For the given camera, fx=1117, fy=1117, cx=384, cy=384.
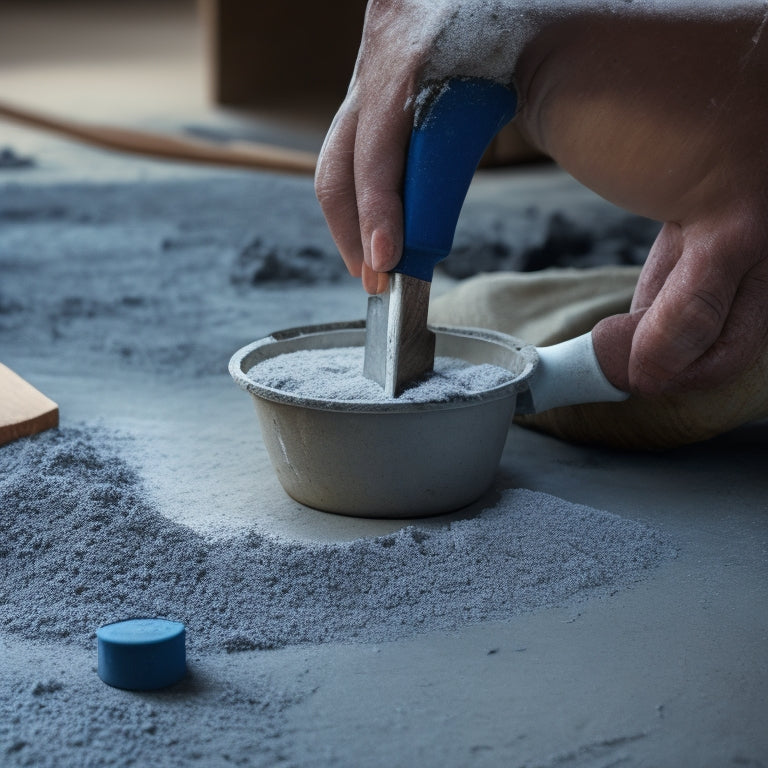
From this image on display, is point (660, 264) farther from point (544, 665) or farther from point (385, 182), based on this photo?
point (544, 665)

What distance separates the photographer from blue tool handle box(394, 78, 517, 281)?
4.04 feet

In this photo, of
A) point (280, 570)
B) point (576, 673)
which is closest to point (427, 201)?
point (280, 570)

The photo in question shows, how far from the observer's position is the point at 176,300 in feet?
7.40

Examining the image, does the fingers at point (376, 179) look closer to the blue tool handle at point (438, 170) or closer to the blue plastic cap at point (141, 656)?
the blue tool handle at point (438, 170)

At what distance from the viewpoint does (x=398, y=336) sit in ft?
4.13

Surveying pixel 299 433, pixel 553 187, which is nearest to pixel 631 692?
pixel 299 433

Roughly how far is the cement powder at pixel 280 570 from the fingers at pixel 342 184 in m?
0.35

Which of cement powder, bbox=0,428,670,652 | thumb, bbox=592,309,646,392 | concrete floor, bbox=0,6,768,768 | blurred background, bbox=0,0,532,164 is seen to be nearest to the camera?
concrete floor, bbox=0,6,768,768

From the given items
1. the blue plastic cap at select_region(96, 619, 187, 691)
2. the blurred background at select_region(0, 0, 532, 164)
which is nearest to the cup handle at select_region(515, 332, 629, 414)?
the blue plastic cap at select_region(96, 619, 187, 691)

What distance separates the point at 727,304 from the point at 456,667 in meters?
0.59

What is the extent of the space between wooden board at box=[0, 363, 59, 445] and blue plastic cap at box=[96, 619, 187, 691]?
558mm

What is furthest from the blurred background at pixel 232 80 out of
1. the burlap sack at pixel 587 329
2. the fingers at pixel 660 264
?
the fingers at pixel 660 264

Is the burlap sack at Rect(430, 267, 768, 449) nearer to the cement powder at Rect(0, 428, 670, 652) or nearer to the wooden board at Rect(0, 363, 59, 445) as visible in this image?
the cement powder at Rect(0, 428, 670, 652)

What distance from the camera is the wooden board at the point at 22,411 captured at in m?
1.44
